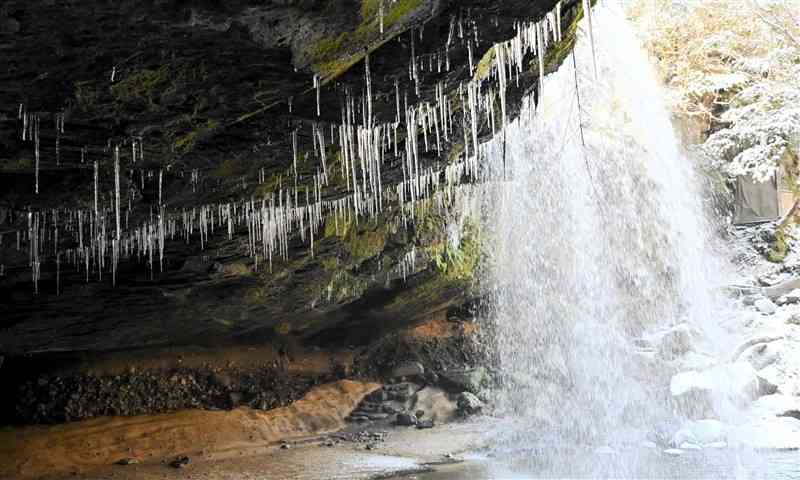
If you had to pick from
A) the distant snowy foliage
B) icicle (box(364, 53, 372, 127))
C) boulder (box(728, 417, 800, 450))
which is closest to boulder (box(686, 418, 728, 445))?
boulder (box(728, 417, 800, 450))

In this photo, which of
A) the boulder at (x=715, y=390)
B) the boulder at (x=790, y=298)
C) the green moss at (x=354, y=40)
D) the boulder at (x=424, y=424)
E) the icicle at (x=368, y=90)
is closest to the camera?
the green moss at (x=354, y=40)

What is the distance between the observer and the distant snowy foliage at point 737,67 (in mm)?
13719

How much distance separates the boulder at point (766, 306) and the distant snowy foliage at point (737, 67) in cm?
309

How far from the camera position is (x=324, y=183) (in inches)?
287

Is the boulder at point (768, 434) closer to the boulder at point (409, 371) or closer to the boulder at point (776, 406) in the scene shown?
the boulder at point (776, 406)

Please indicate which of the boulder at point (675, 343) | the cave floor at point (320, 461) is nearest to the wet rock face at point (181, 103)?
the cave floor at point (320, 461)

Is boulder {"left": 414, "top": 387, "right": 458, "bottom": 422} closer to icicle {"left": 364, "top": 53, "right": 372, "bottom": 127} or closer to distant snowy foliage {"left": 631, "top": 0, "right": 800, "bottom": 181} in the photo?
distant snowy foliage {"left": 631, "top": 0, "right": 800, "bottom": 181}

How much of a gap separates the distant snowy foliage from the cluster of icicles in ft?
29.8

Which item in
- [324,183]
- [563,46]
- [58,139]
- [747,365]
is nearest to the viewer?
[58,139]

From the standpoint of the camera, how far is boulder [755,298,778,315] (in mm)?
15945

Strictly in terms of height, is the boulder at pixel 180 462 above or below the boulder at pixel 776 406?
below

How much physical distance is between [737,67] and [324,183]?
12272mm

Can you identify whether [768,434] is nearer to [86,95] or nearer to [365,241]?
[365,241]

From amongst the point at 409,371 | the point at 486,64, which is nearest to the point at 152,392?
the point at 409,371
